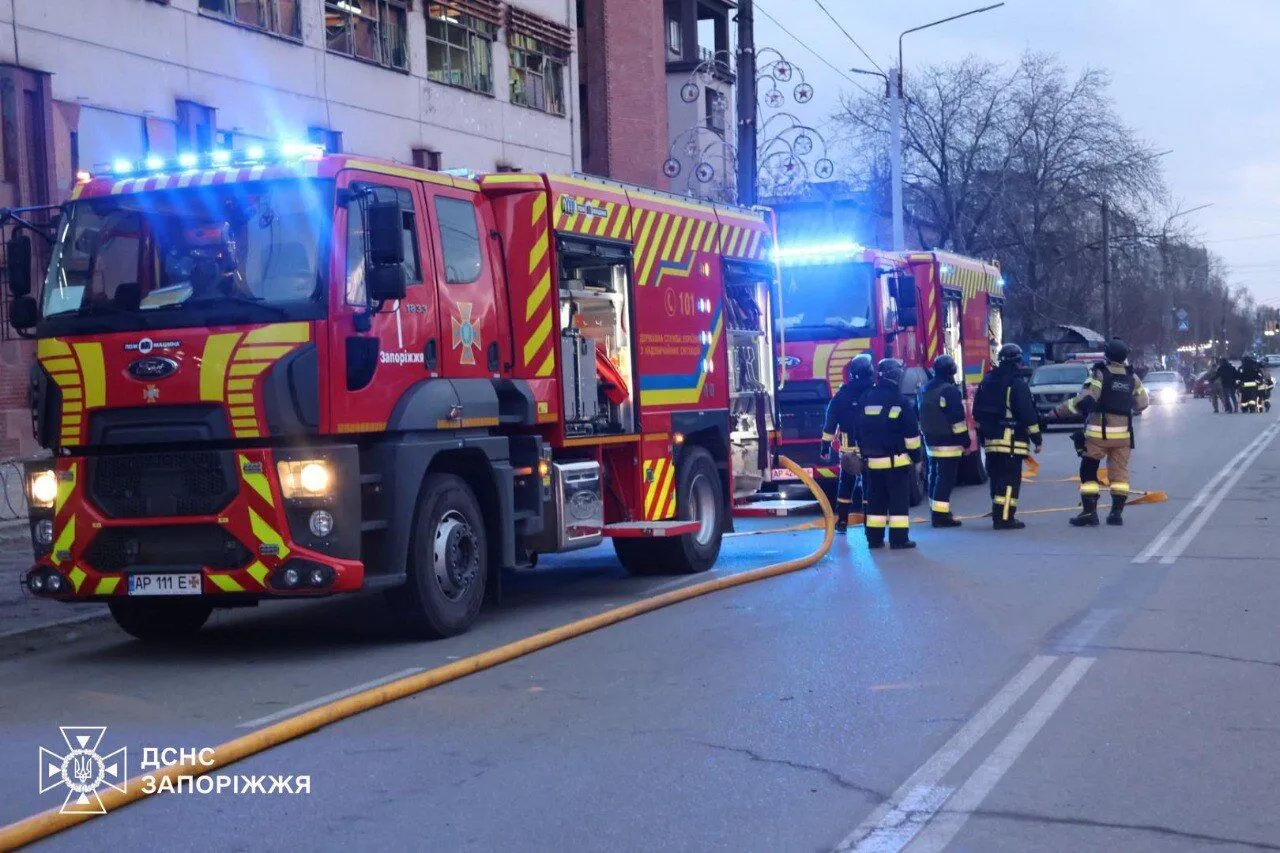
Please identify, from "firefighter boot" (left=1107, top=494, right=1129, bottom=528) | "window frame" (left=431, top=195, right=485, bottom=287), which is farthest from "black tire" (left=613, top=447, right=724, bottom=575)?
"firefighter boot" (left=1107, top=494, right=1129, bottom=528)

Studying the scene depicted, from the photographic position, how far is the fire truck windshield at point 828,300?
1903cm

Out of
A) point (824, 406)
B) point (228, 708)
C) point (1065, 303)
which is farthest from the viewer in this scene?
point (1065, 303)

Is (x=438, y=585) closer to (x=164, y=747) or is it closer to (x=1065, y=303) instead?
(x=164, y=747)

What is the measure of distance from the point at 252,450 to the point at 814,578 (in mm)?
5021

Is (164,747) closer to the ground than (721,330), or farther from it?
closer to the ground

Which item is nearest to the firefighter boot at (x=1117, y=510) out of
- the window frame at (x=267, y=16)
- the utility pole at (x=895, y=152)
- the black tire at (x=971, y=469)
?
the black tire at (x=971, y=469)

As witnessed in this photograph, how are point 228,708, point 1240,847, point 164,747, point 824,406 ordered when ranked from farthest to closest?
1. point 824,406
2. point 228,708
3. point 164,747
4. point 1240,847

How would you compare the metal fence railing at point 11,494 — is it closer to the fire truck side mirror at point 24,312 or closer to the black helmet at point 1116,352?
the fire truck side mirror at point 24,312

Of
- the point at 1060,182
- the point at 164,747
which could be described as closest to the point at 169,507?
the point at 164,747

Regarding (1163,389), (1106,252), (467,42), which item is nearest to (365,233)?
(467,42)

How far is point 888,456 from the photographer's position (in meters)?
14.4

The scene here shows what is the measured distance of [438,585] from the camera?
979 cm

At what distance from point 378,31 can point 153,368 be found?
22.4 m

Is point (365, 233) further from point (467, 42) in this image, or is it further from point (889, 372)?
point (467, 42)
